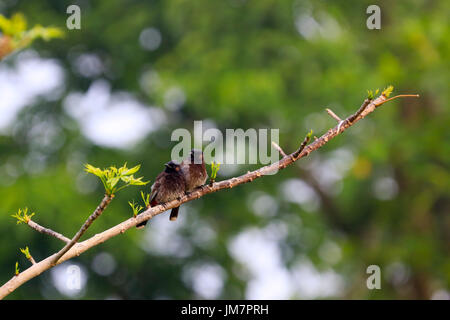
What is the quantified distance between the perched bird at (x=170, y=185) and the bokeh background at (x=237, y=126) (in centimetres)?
465

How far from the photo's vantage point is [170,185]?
12.7 ft

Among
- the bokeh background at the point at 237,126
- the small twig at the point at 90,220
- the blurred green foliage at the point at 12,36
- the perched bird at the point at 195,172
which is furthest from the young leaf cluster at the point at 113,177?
the bokeh background at the point at 237,126

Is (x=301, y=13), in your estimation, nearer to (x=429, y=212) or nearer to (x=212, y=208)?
(x=212, y=208)

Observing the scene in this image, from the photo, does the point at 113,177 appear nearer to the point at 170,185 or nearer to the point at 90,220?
the point at 90,220

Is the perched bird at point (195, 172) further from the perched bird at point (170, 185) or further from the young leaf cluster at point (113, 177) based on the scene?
the young leaf cluster at point (113, 177)

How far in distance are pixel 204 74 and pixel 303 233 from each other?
11.9ft

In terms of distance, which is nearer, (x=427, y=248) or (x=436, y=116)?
(x=427, y=248)

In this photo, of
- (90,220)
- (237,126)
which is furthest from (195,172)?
(237,126)

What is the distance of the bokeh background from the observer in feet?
30.7

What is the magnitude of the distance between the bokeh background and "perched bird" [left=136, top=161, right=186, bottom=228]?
183 inches

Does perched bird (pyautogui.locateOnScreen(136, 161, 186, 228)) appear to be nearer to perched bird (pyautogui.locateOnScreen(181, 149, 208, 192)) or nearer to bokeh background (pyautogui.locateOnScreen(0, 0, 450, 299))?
perched bird (pyautogui.locateOnScreen(181, 149, 208, 192))

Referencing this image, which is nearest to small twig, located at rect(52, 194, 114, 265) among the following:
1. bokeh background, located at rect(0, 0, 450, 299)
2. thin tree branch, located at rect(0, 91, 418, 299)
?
thin tree branch, located at rect(0, 91, 418, 299)
